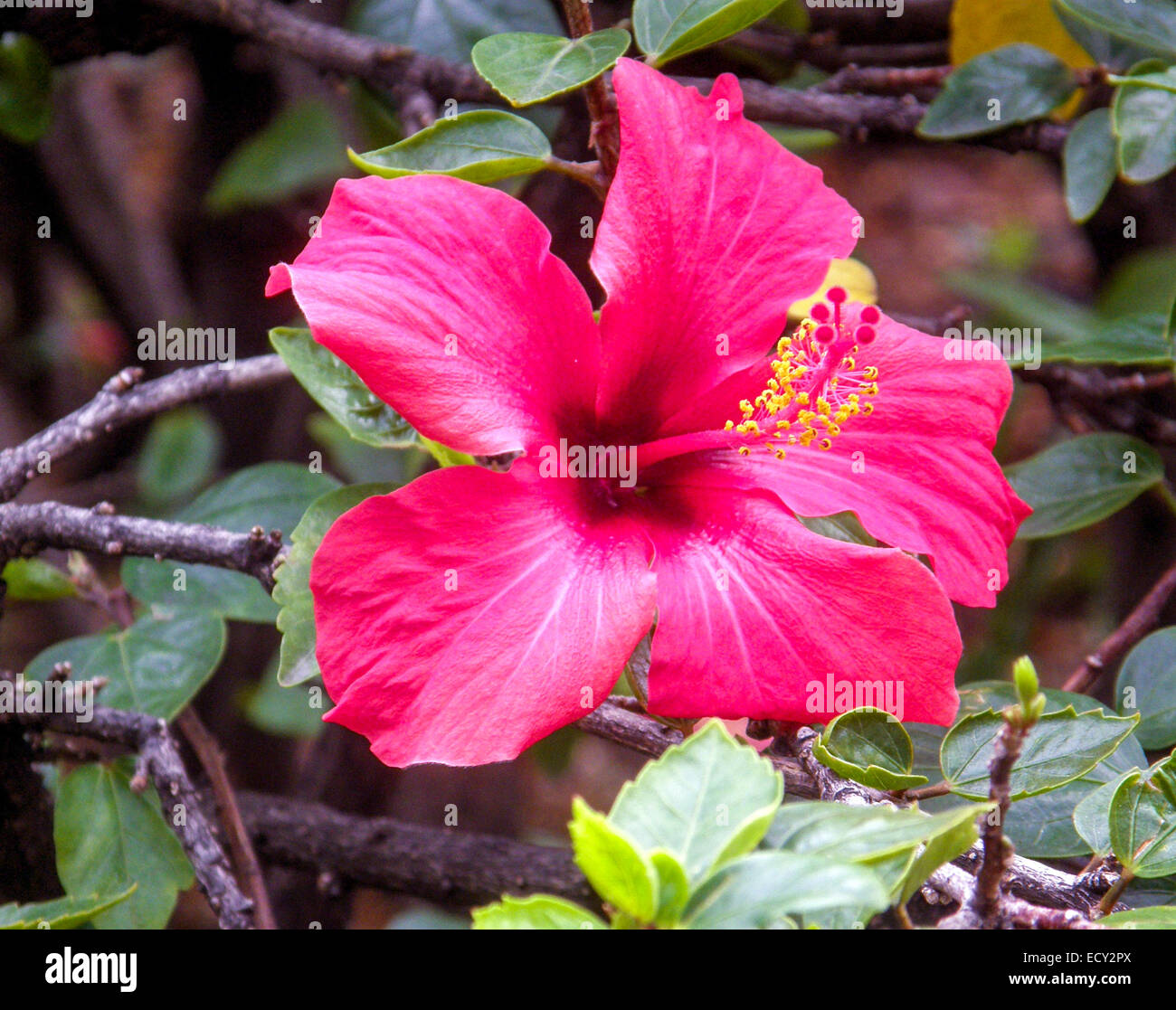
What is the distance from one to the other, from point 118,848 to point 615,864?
787 millimetres

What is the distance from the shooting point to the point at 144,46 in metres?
1.60

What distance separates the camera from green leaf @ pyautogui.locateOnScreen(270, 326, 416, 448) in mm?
1144

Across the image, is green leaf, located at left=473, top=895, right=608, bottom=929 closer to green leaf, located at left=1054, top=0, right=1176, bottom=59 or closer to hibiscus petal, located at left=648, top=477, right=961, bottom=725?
hibiscus petal, located at left=648, top=477, right=961, bottom=725

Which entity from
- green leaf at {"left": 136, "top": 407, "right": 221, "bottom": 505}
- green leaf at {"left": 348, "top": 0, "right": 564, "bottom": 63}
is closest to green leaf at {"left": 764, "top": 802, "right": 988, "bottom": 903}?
green leaf at {"left": 348, "top": 0, "right": 564, "bottom": 63}

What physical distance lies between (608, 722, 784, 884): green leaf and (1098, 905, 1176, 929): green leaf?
0.30 metres

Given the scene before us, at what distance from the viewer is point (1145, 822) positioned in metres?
0.90

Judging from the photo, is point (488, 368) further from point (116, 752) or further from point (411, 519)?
point (116, 752)

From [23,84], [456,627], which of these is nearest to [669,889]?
[456,627]

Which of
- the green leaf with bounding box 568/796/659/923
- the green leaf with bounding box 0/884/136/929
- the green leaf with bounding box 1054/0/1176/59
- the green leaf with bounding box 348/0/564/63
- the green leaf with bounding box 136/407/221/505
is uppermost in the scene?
the green leaf with bounding box 348/0/564/63

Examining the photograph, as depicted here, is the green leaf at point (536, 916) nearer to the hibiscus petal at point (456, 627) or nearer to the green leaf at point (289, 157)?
the hibiscus petal at point (456, 627)

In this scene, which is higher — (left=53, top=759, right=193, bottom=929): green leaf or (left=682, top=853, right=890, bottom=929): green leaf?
(left=682, top=853, right=890, bottom=929): green leaf

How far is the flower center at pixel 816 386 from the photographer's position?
1018mm

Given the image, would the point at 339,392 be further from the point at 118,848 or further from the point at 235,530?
the point at 118,848
